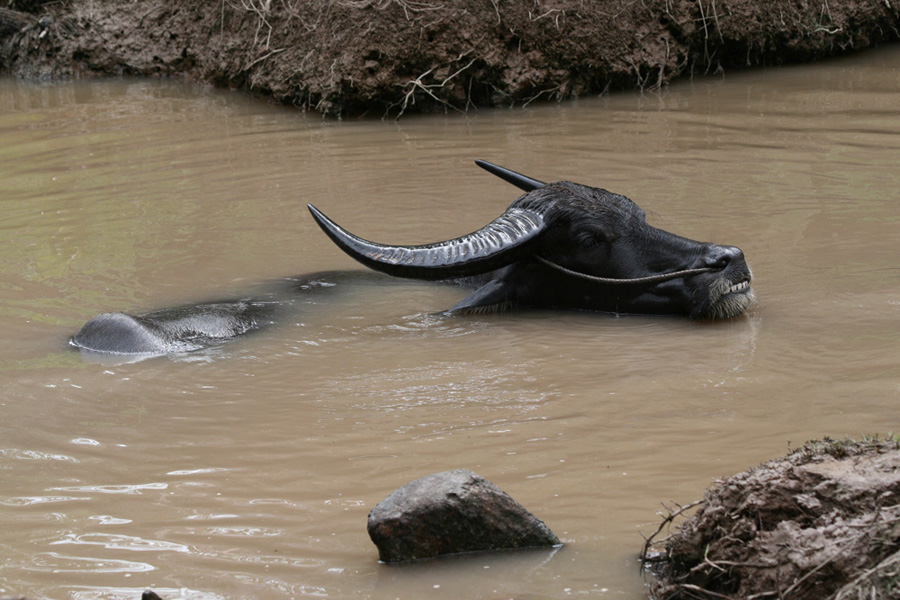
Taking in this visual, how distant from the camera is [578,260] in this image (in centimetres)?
524

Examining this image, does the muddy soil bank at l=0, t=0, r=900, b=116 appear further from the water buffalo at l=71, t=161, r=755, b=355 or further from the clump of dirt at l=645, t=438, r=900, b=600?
the clump of dirt at l=645, t=438, r=900, b=600

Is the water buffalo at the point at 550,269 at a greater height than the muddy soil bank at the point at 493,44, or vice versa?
the muddy soil bank at the point at 493,44

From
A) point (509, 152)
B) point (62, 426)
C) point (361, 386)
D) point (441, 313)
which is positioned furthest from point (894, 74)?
point (62, 426)

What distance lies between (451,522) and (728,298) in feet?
8.78

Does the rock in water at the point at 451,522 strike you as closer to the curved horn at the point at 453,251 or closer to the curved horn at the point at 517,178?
the curved horn at the point at 453,251

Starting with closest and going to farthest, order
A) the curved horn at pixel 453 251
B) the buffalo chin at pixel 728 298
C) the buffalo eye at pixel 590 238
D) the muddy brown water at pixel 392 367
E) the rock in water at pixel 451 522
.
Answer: the rock in water at pixel 451 522
the muddy brown water at pixel 392 367
the buffalo chin at pixel 728 298
the curved horn at pixel 453 251
the buffalo eye at pixel 590 238

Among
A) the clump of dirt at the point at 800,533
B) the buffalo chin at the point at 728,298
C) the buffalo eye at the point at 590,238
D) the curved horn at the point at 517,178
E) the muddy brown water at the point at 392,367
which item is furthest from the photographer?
the curved horn at the point at 517,178

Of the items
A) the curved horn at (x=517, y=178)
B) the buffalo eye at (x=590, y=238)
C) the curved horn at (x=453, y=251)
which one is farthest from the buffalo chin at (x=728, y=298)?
the curved horn at (x=517, y=178)

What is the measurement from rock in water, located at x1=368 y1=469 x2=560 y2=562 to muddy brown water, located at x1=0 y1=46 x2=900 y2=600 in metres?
0.05

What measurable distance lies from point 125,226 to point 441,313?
9.76 ft

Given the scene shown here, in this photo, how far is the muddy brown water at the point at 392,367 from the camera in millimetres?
2842

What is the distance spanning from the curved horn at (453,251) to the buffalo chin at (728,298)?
0.90m

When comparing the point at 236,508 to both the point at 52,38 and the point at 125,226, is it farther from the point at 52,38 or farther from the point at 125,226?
the point at 52,38

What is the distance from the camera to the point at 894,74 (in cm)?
1095
